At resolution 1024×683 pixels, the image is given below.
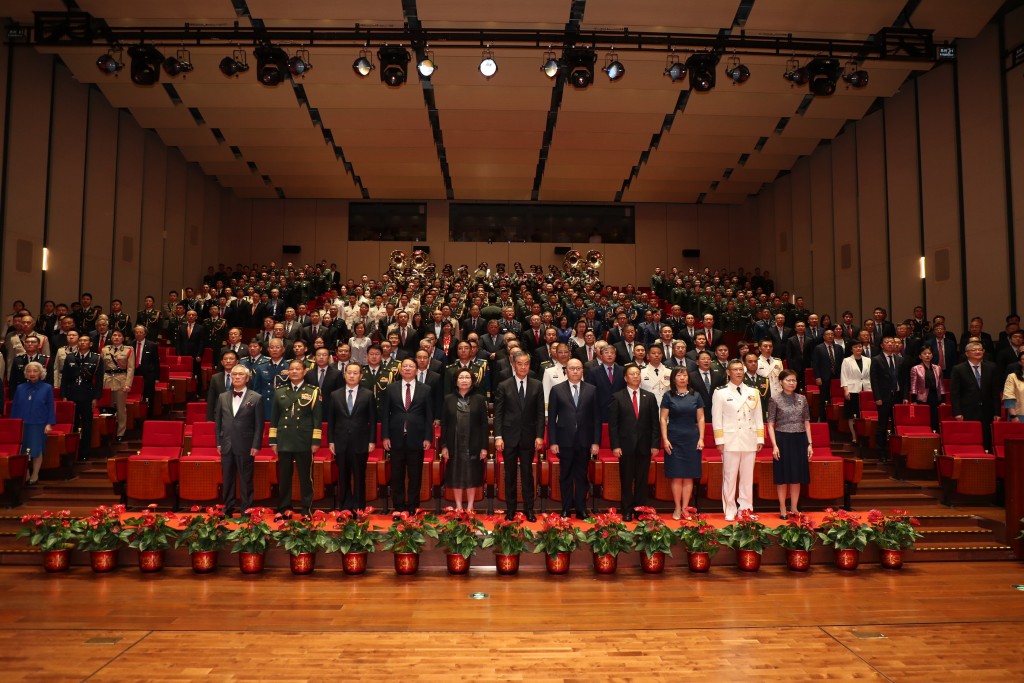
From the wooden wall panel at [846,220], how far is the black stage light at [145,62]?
1181 centimetres

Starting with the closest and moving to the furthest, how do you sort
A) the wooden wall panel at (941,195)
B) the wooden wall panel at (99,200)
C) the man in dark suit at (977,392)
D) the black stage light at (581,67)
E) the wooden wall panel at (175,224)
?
the man in dark suit at (977,392) < the black stage light at (581,67) < the wooden wall panel at (941,195) < the wooden wall panel at (99,200) < the wooden wall panel at (175,224)

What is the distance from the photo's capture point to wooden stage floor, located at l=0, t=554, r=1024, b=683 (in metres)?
3.23

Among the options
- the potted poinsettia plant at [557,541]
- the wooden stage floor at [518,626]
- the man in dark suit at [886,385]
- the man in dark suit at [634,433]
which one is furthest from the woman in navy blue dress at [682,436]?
the man in dark suit at [886,385]

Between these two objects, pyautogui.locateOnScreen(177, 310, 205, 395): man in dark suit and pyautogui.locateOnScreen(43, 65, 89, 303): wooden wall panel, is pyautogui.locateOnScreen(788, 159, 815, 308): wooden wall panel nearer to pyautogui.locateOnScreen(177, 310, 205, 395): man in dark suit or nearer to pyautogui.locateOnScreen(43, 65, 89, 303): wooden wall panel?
pyautogui.locateOnScreen(177, 310, 205, 395): man in dark suit

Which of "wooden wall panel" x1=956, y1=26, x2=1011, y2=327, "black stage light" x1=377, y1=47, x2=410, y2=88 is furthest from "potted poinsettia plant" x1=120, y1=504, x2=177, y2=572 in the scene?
"wooden wall panel" x1=956, y1=26, x2=1011, y2=327

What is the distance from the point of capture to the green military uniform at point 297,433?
18.2ft

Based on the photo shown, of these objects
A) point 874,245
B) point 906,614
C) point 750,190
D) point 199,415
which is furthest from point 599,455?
point 750,190

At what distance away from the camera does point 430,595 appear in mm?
4375

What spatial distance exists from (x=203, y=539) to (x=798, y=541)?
4.08 metres

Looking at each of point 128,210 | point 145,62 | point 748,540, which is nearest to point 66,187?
point 128,210

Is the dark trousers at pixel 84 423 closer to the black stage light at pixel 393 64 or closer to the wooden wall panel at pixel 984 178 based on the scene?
the black stage light at pixel 393 64

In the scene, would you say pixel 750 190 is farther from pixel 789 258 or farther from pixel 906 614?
pixel 906 614

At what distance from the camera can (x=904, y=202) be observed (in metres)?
11.8

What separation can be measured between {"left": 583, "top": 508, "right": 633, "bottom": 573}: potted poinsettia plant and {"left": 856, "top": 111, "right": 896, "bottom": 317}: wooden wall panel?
969 cm
